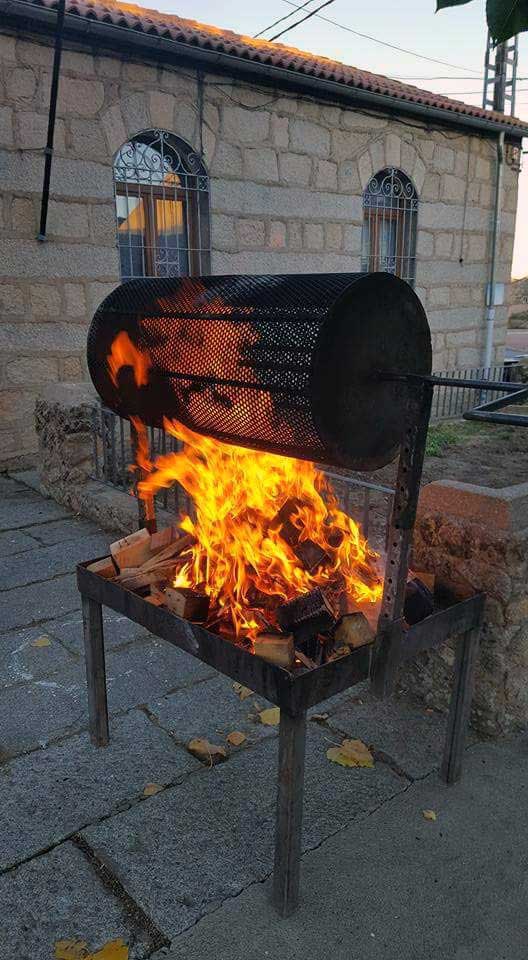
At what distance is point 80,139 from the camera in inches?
300

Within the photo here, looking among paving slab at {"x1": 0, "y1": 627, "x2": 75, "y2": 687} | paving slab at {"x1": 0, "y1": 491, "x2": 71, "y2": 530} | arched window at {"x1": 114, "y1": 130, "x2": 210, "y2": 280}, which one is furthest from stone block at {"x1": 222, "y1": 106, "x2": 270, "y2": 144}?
paving slab at {"x1": 0, "y1": 627, "x2": 75, "y2": 687}

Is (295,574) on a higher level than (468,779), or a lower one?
higher

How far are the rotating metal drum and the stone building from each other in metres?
5.68

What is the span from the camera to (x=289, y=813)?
209 centimetres

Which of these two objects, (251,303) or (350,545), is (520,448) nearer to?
(350,545)

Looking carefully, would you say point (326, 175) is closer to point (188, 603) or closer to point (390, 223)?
point (390, 223)

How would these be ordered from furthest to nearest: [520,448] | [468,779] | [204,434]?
[520,448] < [468,779] < [204,434]

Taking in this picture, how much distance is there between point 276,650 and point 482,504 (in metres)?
1.23

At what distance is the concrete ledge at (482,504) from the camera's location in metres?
2.76

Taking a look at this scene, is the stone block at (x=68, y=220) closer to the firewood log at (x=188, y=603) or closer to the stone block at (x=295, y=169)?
the stone block at (x=295, y=169)

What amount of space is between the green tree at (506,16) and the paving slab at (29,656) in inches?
135

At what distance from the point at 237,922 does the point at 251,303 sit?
2026mm

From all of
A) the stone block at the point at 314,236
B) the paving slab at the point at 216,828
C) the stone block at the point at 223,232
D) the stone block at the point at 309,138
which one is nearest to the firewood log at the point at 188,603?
the paving slab at the point at 216,828

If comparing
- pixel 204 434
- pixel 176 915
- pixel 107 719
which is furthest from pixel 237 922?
pixel 204 434
